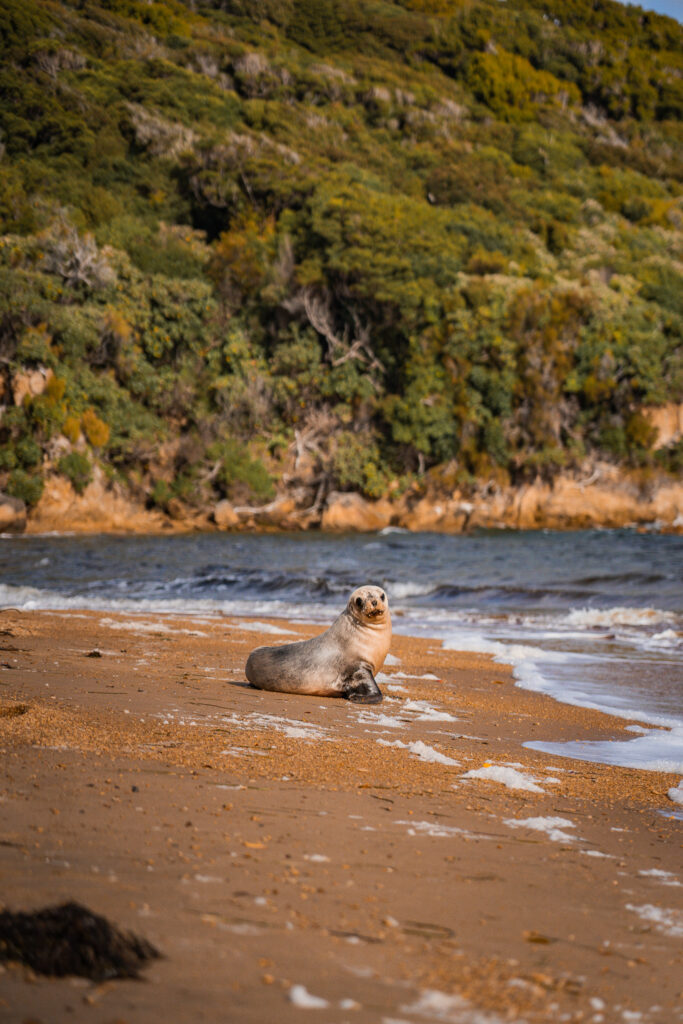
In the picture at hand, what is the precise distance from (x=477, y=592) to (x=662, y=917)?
13.3 m

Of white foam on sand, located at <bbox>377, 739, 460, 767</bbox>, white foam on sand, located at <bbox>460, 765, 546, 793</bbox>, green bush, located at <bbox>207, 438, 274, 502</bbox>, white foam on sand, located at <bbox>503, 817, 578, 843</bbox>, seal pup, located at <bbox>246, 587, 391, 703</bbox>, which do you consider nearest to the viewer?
white foam on sand, located at <bbox>503, 817, 578, 843</bbox>

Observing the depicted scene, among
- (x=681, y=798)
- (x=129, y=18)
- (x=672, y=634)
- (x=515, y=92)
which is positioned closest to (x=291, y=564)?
(x=672, y=634)

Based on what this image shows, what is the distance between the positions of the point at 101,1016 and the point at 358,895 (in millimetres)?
954

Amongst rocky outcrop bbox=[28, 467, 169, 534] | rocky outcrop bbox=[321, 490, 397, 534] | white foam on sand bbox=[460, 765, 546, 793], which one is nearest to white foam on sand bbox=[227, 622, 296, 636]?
white foam on sand bbox=[460, 765, 546, 793]

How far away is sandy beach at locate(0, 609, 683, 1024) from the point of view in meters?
1.94

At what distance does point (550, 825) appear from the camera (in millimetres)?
3469

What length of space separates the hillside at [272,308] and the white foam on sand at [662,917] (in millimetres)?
28235

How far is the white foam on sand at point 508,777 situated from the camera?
13.3ft

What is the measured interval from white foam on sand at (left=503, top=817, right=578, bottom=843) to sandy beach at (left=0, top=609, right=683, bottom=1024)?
0.05 feet

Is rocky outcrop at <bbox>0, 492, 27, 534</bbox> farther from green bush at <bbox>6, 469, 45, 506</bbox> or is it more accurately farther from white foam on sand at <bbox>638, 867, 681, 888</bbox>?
white foam on sand at <bbox>638, 867, 681, 888</bbox>

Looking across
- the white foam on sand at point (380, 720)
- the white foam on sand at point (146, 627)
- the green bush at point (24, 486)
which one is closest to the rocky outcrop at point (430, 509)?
the green bush at point (24, 486)

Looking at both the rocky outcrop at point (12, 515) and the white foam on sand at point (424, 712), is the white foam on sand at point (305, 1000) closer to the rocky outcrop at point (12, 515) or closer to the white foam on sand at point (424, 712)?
the white foam on sand at point (424, 712)

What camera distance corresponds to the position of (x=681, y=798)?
415 cm

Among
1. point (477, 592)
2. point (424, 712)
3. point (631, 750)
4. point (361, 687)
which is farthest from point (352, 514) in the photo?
point (631, 750)
